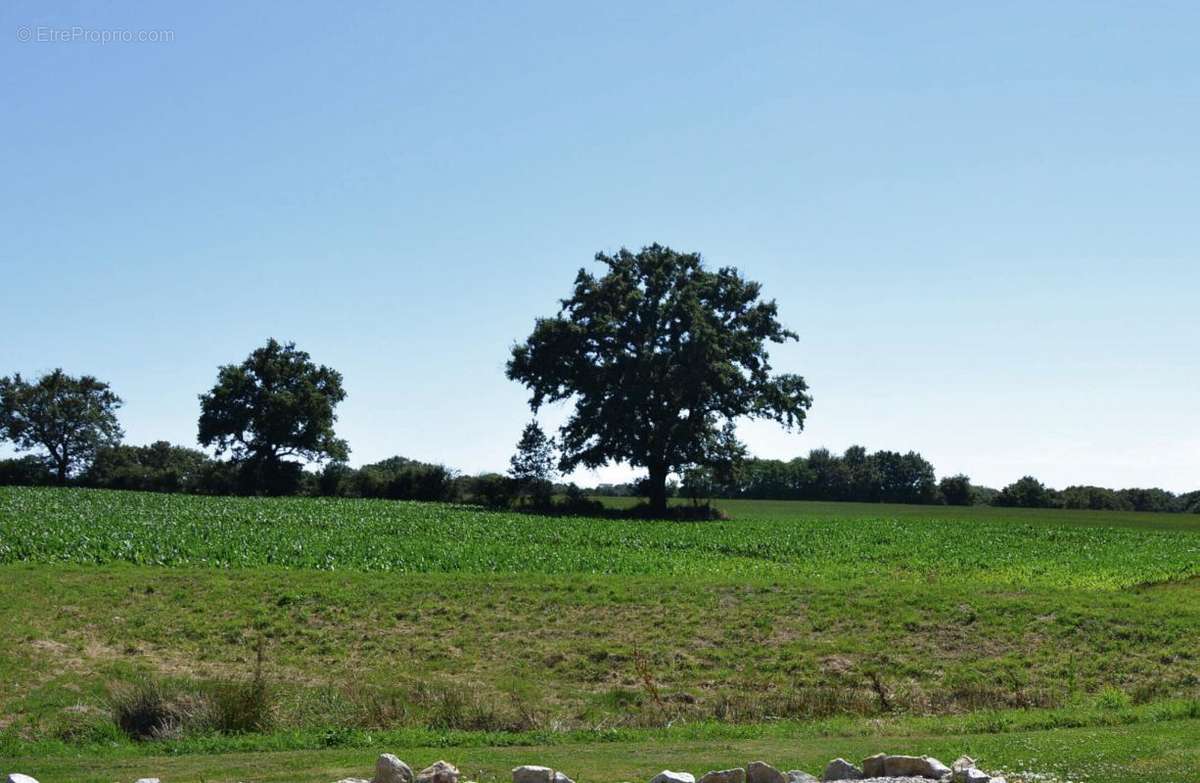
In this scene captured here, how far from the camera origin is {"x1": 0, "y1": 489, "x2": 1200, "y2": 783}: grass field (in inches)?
505

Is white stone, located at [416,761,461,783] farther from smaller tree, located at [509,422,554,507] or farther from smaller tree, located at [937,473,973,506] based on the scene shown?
smaller tree, located at [937,473,973,506]

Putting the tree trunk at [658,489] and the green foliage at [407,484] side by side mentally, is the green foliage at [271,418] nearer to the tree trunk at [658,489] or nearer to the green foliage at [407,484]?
the green foliage at [407,484]

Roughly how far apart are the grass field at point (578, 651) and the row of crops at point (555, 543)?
293mm

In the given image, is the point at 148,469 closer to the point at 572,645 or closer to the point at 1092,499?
the point at 572,645

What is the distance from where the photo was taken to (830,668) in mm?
20750

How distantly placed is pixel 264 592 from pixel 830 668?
43.6 ft

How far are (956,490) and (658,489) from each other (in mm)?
52005

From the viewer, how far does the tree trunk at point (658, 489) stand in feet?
212

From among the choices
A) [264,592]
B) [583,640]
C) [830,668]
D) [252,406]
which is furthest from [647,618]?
[252,406]

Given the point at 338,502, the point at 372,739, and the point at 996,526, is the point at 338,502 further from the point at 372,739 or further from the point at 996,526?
the point at 372,739

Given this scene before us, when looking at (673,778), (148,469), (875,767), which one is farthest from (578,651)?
(148,469)

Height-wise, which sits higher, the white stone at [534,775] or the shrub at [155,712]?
the white stone at [534,775]

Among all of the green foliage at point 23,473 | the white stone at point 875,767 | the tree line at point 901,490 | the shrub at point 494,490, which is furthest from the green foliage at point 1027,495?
the white stone at point 875,767

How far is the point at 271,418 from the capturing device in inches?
3177
